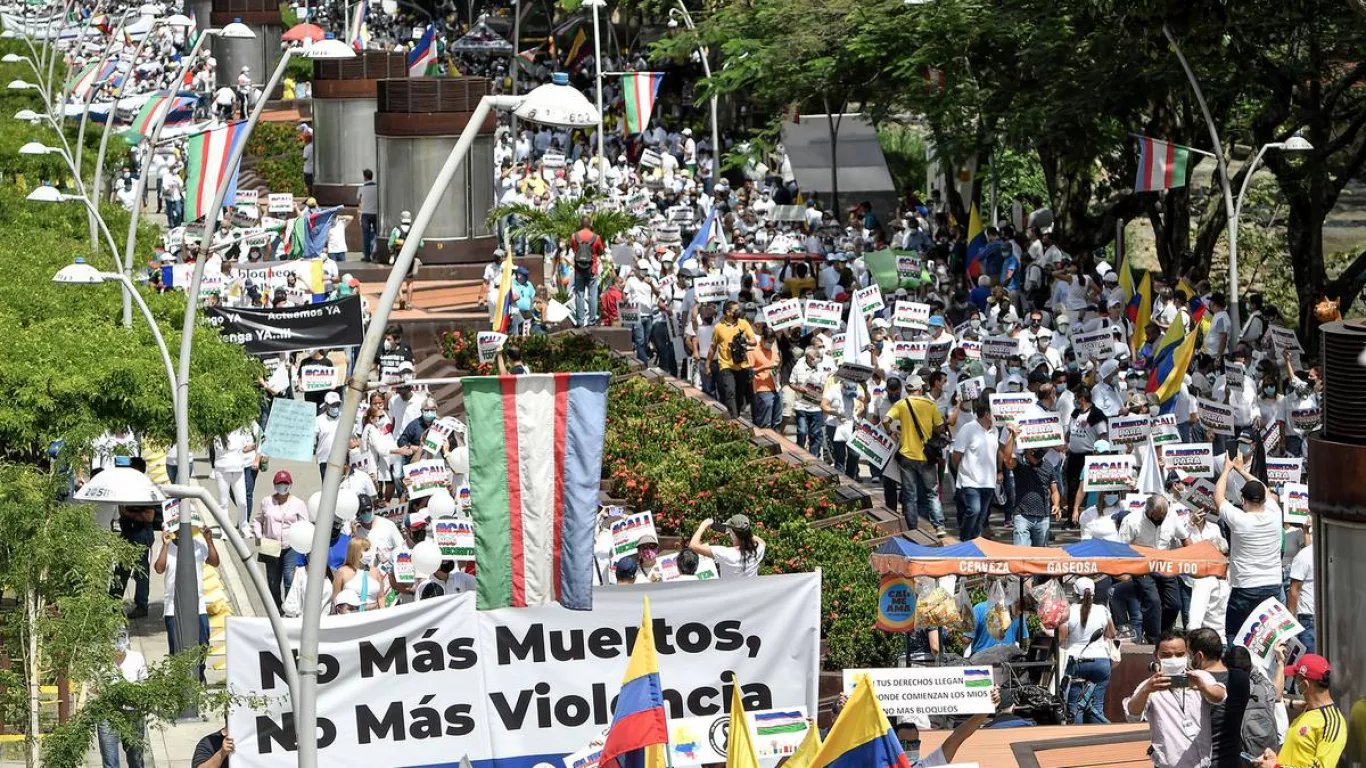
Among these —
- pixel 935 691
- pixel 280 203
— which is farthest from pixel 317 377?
pixel 935 691

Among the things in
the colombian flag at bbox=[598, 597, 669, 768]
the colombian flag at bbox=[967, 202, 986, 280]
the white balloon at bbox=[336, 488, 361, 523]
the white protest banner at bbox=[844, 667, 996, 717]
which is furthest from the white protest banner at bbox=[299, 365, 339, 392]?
the colombian flag at bbox=[598, 597, 669, 768]

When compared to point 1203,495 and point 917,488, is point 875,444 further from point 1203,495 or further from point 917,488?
point 1203,495

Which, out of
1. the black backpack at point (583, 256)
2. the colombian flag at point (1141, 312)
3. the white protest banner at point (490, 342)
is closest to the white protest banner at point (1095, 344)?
the colombian flag at point (1141, 312)

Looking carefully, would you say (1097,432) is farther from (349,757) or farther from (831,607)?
(349,757)

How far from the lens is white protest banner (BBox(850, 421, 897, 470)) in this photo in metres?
22.1

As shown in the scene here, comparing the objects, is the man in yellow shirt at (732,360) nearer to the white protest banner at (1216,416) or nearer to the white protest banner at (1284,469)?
the white protest banner at (1216,416)

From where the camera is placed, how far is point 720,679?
14.7 meters

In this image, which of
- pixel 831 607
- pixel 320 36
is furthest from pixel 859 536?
pixel 320 36

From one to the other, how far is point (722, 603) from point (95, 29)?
232 ft

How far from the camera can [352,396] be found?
12477 millimetres

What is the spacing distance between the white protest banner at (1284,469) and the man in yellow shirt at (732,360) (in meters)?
8.36

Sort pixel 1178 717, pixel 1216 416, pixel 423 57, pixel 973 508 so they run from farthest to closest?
pixel 423 57 → pixel 1216 416 → pixel 973 508 → pixel 1178 717

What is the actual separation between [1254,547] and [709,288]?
12.2 metres

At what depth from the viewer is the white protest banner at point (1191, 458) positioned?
19.7 m
